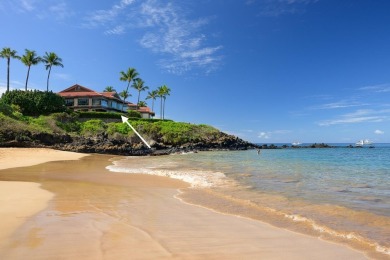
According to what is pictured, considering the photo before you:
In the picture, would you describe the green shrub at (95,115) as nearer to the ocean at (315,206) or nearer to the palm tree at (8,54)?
the palm tree at (8,54)

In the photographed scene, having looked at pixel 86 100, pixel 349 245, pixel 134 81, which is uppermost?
pixel 134 81

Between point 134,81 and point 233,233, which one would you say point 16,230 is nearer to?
point 233,233

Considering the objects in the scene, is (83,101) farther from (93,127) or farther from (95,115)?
(93,127)

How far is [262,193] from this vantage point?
439 inches

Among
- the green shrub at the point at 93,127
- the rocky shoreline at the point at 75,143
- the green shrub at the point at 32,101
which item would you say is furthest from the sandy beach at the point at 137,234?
the green shrub at the point at 32,101

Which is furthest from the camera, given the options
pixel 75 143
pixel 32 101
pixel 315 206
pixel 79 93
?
pixel 79 93

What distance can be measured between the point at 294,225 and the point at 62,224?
5.22m

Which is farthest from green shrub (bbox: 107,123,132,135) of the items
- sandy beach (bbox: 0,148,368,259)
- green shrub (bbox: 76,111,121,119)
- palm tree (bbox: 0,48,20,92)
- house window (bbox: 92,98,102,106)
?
sandy beach (bbox: 0,148,368,259)

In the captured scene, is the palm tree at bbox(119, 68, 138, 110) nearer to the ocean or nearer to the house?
the house

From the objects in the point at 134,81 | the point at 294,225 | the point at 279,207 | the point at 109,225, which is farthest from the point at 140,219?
the point at 134,81

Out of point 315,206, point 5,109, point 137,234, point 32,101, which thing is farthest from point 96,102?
point 137,234

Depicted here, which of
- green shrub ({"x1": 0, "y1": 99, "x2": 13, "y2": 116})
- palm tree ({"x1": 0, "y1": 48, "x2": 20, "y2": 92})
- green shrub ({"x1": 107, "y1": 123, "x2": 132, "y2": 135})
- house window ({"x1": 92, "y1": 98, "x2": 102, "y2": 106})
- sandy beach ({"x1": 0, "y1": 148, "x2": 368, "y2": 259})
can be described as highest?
palm tree ({"x1": 0, "y1": 48, "x2": 20, "y2": 92})

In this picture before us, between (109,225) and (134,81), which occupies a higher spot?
(134,81)

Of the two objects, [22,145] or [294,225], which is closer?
[294,225]
